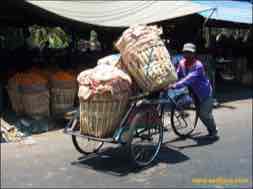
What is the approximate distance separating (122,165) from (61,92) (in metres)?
3.16

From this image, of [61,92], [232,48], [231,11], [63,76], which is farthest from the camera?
[232,48]

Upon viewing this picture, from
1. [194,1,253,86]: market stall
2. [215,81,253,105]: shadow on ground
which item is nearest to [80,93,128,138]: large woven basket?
[215,81,253,105]: shadow on ground

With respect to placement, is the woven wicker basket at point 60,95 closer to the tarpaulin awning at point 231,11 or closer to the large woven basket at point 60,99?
the large woven basket at point 60,99

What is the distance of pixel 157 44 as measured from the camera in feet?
20.3

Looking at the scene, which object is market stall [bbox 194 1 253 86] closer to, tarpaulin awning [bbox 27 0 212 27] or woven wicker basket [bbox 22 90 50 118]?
tarpaulin awning [bbox 27 0 212 27]

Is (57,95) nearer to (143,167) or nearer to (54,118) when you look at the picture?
(54,118)

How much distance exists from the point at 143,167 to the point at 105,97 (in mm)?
1155

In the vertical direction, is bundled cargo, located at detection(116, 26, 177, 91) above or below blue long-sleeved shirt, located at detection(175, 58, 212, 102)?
above

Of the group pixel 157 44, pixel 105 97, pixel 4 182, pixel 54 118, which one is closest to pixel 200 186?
pixel 105 97

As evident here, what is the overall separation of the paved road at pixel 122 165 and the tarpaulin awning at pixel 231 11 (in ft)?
19.1

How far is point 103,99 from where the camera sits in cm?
574

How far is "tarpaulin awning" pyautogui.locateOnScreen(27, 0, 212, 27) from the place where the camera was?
873 cm

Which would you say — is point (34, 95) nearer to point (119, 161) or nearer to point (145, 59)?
point (119, 161)

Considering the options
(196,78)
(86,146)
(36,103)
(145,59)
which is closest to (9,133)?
(36,103)
